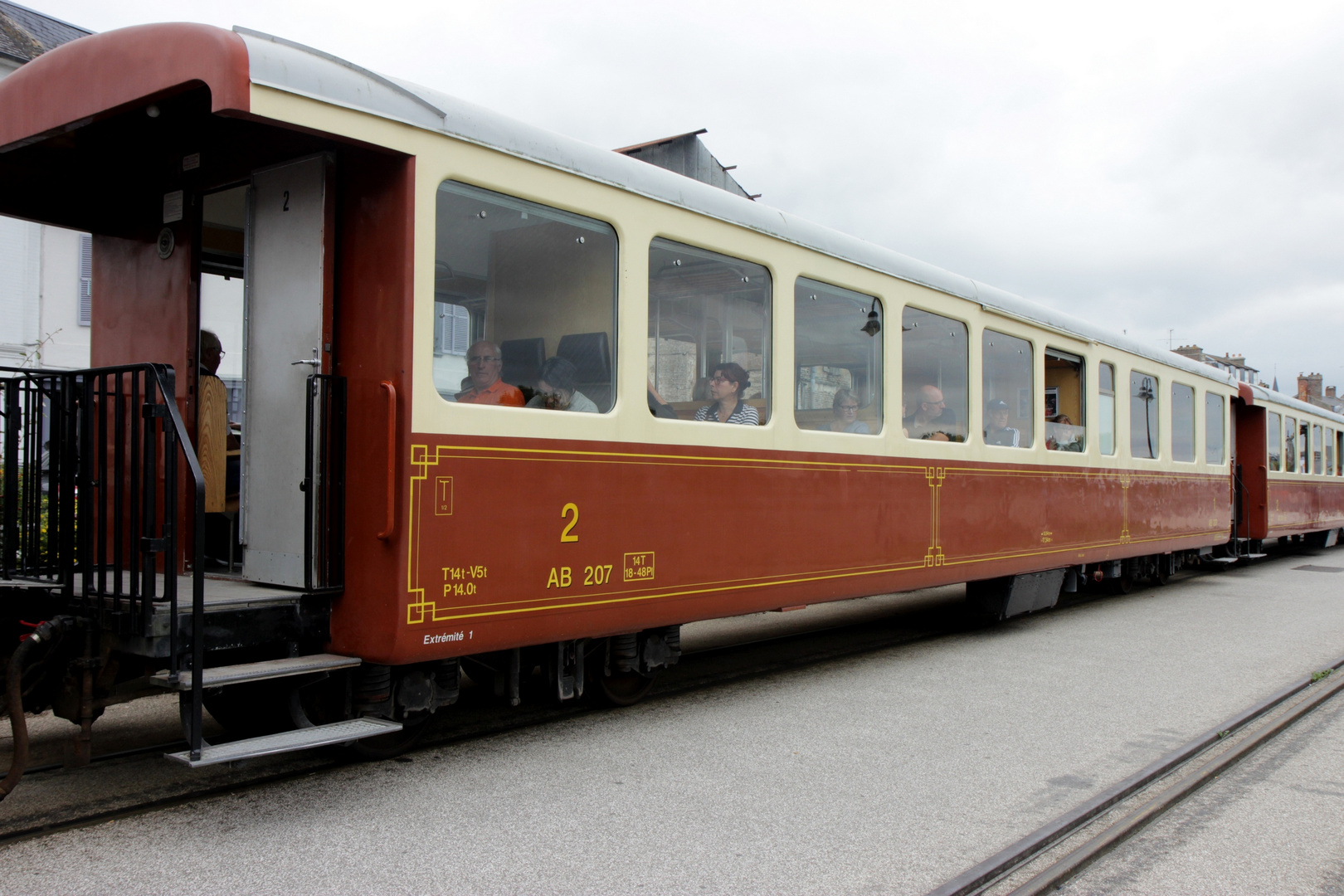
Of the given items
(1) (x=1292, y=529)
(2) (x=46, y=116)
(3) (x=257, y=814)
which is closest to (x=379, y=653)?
(3) (x=257, y=814)

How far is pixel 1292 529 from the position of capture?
16500 mm

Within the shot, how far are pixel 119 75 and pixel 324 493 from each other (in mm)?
1778

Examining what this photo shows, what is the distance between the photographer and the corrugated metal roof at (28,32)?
15.2m

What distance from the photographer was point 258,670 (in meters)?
3.77

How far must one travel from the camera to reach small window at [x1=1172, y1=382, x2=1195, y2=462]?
11.6 meters

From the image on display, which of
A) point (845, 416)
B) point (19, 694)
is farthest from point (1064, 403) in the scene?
point (19, 694)

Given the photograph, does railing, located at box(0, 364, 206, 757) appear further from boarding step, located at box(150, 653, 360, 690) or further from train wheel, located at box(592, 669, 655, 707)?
train wheel, located at box(592, 669, 655, 707)

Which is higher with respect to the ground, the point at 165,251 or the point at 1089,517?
the point at 165,251

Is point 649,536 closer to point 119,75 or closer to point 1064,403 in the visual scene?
point 119,75

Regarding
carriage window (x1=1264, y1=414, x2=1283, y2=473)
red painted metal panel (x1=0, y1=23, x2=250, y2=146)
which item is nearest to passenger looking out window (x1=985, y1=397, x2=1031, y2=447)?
red painted metal panel (x1=0, y1=23, x2=250, y2=146)

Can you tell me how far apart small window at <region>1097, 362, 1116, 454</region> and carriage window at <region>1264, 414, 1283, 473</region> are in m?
6.69

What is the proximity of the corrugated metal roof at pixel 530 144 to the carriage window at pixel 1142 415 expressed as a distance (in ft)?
12.8

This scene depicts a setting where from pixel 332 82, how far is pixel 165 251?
1.56 m

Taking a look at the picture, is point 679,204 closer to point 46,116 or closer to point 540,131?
point 540,131
